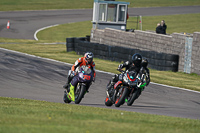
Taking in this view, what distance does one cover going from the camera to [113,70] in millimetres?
19672

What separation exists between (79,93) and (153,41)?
36.6 ft

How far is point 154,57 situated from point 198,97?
20.3 ft

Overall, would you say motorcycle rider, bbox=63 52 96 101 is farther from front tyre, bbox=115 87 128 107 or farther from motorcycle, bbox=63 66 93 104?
front tyre, bbox=115 87 128 107

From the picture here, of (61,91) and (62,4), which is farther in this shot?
(62,4)

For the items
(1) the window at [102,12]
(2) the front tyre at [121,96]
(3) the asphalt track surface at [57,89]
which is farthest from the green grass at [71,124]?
(1) the window at [102,12]

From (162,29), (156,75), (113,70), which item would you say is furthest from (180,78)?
(162,29)

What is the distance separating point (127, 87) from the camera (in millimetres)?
10859

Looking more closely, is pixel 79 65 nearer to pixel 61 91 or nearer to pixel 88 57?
pixel 88 57

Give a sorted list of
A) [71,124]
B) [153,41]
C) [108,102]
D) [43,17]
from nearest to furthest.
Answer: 1. [71,124]
2. [108,102]
3. [153,41]
4. [43,17]

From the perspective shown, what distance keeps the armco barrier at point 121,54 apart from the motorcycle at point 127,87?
8475 millimetres

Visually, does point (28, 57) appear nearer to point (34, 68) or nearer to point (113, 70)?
point (34, 68)

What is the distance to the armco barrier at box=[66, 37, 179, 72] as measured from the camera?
19578mm

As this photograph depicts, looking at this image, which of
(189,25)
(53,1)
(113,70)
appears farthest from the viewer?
(53,1)

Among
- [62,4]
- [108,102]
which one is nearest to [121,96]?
[108,102]
